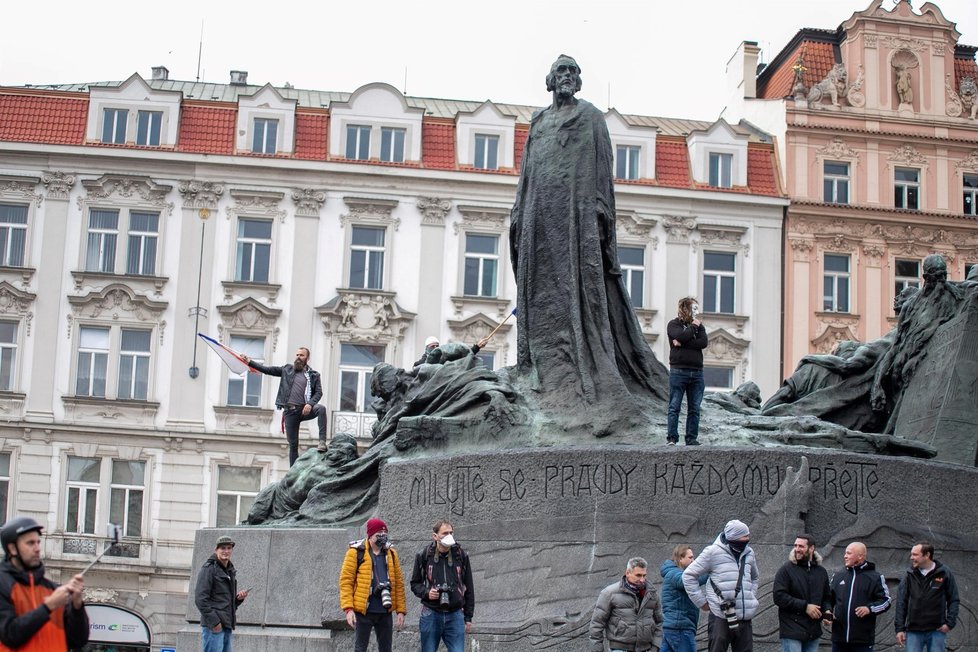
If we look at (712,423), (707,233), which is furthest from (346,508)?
(707,233)

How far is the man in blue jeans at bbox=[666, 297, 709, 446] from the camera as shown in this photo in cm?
1184

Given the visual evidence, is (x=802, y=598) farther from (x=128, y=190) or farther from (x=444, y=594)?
(x=128, y=190)

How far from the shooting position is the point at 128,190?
38.1 metres

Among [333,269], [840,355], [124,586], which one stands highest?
[333,269]

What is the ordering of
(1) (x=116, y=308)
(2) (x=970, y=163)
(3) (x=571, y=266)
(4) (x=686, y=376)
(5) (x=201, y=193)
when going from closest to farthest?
1. (4) (x=686, y=376)
2. (3) (x=571, y=266)
3. (1) (x=116, y=308)
4. (5) (x=201, y=193)
5. (2) (x=970, y=163)

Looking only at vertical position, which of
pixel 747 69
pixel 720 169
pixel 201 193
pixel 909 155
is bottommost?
pixel 201 193

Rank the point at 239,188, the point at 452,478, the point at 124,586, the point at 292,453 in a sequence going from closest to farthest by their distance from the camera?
1. the point at 452,478
2. the point at 292,453
3. the point at 124,586
4. the point at 239,188

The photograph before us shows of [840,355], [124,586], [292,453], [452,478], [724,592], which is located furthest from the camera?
[124,586]

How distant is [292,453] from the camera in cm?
1650

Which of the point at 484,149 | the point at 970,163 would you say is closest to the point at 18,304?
the point at 484,149

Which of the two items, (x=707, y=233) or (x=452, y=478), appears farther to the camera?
(x=707, y=233)

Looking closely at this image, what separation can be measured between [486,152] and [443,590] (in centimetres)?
2984

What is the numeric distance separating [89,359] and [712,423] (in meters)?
27.2

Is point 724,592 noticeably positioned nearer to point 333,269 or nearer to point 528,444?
point 528,444
